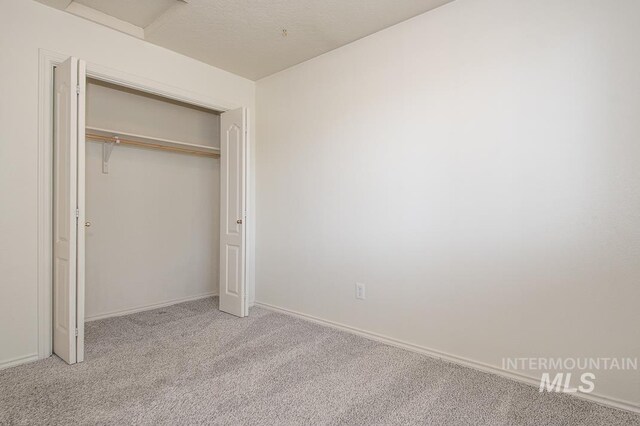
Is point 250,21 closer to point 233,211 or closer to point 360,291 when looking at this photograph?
point 233,211

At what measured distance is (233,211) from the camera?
3.61 m

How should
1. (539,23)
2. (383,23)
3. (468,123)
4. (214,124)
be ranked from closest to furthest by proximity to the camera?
(539,23) < (468,123) < (383,23) < (214,124)

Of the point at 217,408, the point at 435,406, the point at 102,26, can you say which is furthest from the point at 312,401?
the point at 102,26

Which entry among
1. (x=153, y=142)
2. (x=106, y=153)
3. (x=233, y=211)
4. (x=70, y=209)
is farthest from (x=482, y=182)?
(x=106, y=153)

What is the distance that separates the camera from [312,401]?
195 cm

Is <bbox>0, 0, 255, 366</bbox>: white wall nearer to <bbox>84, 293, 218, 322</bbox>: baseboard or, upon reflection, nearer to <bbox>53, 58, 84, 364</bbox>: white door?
<bbox>53, 58, 84, 364</bbox>: white door

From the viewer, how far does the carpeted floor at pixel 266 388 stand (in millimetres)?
1804

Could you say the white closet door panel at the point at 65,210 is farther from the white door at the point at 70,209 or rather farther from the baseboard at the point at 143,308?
the baseboard at the point at 143,308

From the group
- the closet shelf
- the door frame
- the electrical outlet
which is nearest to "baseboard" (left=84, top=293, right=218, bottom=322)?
the door frame

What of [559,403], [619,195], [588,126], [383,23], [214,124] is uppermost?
[383,23]

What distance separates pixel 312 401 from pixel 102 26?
10.7ft

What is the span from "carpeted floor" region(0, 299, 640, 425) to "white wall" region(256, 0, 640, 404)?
0.30m

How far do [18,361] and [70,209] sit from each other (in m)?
1.13

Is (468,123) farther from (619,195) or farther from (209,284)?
(209,284)
